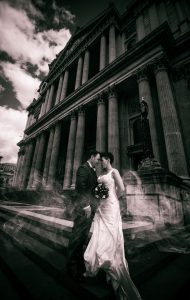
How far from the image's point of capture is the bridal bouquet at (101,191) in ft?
8.61

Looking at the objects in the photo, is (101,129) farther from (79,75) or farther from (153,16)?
(153,16)

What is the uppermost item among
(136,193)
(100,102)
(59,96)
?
(59,96)

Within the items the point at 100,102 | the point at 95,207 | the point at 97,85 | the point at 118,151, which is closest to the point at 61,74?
the point at 97,85

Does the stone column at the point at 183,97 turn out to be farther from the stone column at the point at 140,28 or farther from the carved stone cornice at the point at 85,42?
the carved stone cornice at the point at 85,42

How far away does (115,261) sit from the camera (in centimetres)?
224

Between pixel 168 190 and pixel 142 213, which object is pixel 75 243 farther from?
pixel 168 190

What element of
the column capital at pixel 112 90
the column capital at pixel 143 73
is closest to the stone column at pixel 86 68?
the column capital at pixel 112 90

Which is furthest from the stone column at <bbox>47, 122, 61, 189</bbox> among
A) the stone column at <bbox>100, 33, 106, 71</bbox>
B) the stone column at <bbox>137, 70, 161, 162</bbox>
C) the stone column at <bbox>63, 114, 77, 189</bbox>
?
the stone column at <bbox>137, 70, 161, 162</bbox>

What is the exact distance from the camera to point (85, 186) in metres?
2.62

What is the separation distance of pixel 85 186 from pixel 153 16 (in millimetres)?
19744

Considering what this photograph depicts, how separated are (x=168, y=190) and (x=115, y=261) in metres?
4.13

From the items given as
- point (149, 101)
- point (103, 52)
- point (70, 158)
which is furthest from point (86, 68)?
point (149, 101)

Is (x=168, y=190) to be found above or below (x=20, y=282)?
above

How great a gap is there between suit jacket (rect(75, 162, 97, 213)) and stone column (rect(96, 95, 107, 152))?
35.2 feet
